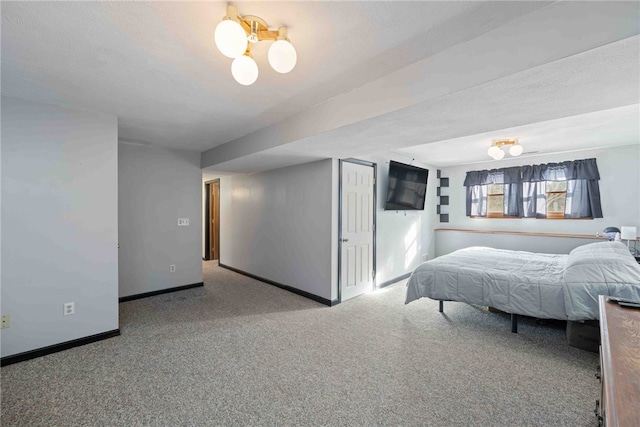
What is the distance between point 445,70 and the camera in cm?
164

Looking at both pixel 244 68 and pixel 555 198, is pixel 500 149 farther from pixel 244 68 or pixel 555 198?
pixel 244 68

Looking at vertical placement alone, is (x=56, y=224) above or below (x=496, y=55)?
below

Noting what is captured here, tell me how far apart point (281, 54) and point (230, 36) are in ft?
0.79

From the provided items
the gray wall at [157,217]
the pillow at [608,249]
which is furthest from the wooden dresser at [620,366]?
the gray wall at [157,217]

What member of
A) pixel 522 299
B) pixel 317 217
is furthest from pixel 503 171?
pixel 317 217

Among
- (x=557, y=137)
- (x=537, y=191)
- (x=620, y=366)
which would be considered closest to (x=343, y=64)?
(x=620, y=366)

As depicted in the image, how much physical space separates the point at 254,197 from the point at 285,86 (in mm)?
3295

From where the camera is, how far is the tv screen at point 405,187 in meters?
4.63

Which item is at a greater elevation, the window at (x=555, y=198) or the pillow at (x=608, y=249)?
the window at (x=555, y=198)

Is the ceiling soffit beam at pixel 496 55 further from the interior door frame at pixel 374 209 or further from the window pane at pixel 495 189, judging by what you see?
the window pane at pixel 495 189

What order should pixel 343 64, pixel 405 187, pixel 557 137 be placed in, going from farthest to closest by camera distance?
pixel 405 187
pixel 557 137
pixel 343 64

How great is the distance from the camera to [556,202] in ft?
16.0

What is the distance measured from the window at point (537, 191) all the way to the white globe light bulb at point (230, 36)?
221 inches

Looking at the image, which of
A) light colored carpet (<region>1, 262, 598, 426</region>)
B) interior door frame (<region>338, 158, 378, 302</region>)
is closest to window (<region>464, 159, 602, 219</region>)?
interior door frame (<region>338, 158, 378, 302</region>)
